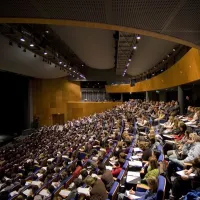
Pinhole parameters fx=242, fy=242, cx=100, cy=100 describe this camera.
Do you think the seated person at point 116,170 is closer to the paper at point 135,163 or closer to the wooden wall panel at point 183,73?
the paper at point 135,163

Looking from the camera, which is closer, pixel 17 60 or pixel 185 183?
pixel 185 183

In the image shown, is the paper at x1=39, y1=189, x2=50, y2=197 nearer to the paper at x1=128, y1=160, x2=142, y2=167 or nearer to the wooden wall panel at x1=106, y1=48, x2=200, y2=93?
the paper at x1=128, y1=160, x2=142, y2=167

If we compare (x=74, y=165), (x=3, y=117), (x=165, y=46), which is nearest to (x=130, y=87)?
(x=3, y=117)

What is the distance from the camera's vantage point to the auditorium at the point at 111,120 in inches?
143

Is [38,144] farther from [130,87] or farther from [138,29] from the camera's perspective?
[130,87]

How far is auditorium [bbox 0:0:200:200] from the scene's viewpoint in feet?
12.0

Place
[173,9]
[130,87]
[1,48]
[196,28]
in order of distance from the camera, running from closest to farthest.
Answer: [173,9]
[196,28]
[1,48]
[130,87]

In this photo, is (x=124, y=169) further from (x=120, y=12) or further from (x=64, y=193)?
(x=120, y=12)

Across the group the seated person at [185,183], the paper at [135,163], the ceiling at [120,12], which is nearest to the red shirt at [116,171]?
the paper at [135,163]

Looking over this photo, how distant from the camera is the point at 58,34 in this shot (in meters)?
14.2

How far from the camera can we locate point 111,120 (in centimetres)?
1542

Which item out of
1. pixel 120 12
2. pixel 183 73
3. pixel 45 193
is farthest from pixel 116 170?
pixel 183 73

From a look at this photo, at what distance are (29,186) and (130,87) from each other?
26422 millimetres

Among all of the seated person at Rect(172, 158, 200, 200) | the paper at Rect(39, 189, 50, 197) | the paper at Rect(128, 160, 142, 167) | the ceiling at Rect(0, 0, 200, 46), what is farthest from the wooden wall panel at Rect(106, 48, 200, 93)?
the paper at Rect(39, 189, 50, 197)
